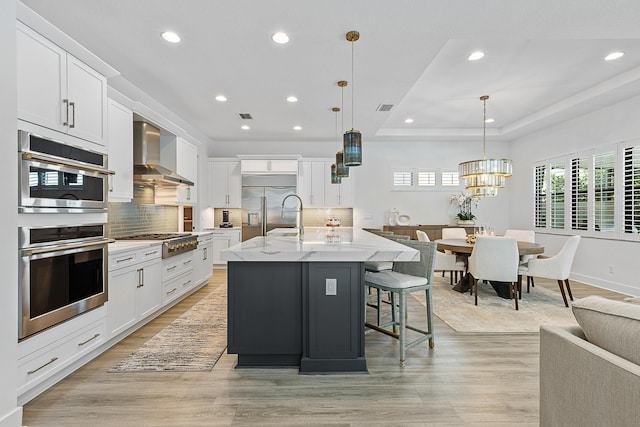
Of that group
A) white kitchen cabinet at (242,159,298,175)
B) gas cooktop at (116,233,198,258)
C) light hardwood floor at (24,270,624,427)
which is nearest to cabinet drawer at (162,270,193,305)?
gas cooktop at (116,233,198,258)

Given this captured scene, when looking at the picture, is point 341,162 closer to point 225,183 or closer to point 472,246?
point 472,246

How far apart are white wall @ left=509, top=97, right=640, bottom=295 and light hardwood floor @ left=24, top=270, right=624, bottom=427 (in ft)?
10.4

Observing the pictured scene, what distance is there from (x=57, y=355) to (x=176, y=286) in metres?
1.83

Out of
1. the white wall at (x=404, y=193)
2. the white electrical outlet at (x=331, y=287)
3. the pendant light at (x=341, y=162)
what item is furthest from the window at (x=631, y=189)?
the white electrical outlet at (x=331, y=287)

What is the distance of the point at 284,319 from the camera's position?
2.39 metres

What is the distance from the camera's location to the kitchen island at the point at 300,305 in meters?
2.23

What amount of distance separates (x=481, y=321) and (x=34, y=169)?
13.2 ft

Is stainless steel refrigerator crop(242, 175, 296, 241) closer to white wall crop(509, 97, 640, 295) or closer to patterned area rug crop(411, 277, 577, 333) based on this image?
patterned area rug crop(411, 277, 577, 333)

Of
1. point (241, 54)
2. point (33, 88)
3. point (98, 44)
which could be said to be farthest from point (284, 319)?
point (98, 44)

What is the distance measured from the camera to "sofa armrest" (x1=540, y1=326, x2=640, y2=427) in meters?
0.91

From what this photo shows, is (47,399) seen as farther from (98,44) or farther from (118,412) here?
(98,44)

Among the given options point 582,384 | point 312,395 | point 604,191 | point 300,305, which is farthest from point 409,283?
point 604,191

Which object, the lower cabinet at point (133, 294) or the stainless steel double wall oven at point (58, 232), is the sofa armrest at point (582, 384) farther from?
the lower cabinet at point (133, 294)

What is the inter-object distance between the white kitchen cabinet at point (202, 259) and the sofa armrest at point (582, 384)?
4.27 meters
